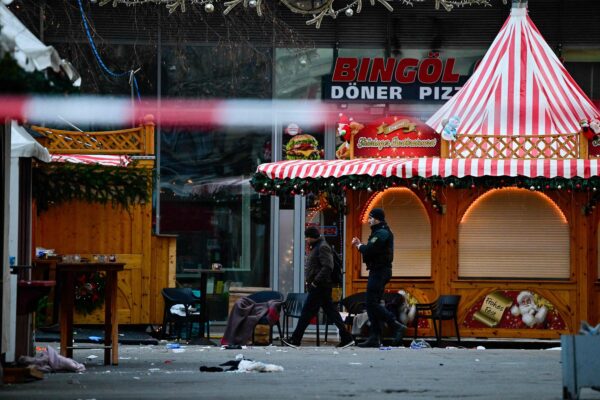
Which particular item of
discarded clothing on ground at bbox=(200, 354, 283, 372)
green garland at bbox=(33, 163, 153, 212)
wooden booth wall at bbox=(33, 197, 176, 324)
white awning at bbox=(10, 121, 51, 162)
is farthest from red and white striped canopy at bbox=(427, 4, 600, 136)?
white awning at bbox=(10, 121, 51, 162)

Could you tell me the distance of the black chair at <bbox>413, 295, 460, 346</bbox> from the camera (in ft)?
70.2

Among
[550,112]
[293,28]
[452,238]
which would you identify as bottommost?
[452,238]

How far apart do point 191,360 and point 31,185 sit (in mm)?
3223

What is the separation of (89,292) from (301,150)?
5317mm

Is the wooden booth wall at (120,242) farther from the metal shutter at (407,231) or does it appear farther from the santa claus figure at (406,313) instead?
the santa claus figure at (406,313)

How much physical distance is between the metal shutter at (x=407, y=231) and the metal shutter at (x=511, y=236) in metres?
0.59

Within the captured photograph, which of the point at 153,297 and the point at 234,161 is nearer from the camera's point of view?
the point at 153,297

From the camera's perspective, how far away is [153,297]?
76.2 ft

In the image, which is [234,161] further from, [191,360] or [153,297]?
[191,360]

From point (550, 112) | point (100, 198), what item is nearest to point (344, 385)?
point (100, 198)

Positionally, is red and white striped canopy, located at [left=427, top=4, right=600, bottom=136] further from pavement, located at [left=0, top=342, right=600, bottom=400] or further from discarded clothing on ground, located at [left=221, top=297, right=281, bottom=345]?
pavement, located at [left=0, top=342, right=600, bottom=400]

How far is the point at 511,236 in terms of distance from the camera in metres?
22.5

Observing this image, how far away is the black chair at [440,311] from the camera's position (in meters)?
21.4

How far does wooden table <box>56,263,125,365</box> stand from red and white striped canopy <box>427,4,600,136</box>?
8.38 metres
